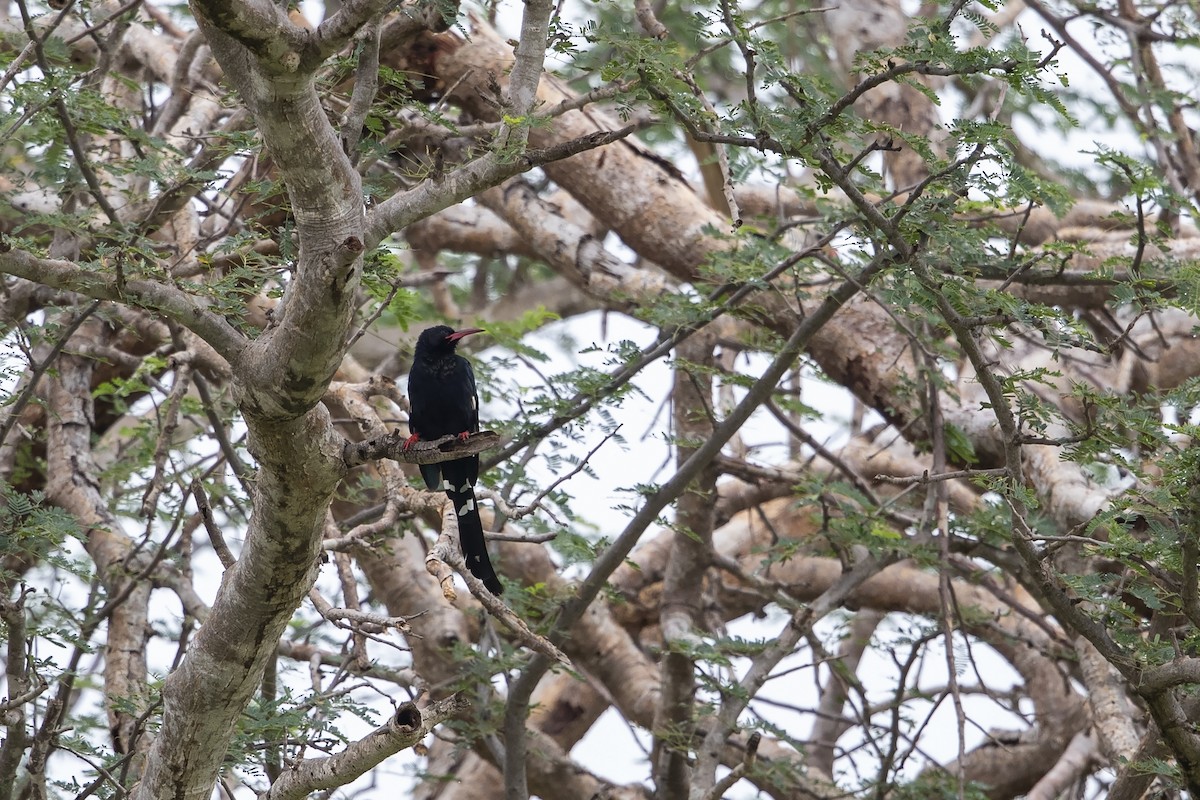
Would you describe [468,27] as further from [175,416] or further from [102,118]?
[175,416]

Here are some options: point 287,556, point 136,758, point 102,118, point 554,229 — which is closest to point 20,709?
point 136,758

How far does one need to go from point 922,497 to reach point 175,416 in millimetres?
3550

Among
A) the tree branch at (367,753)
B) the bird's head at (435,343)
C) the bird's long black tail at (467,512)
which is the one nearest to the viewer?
the tree branch at (367,753)

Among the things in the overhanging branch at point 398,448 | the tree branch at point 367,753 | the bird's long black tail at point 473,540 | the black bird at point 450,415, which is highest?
the black bird at point 450,415

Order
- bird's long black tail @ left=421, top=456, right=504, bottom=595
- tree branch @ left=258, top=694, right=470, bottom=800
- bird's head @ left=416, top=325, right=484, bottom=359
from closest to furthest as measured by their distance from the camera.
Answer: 1. tree branch @ left=258, top=694, right=470, bottom=800
2. bird's long black tail @ left=421, top=456, right=504, bottom=595
3. bird's head @ left=416, top=325, right=484, bottom=359

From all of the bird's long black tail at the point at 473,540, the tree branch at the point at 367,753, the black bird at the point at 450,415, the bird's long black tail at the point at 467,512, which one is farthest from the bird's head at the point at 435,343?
the tree branch at the point at 367,753

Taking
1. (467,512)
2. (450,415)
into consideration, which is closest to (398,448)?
(467,512)

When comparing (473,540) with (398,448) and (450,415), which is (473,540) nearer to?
(450,415)

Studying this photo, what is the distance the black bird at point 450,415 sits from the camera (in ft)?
13.6

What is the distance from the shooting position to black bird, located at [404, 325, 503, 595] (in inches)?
163

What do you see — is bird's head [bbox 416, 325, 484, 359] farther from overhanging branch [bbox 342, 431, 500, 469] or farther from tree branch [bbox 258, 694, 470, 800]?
tree branch [bbox 258, 694, 470, 800]

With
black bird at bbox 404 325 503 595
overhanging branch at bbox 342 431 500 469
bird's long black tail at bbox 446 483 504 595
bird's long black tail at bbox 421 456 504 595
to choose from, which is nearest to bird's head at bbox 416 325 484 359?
black bird at bbox 404 325 503 595

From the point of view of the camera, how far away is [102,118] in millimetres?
4164

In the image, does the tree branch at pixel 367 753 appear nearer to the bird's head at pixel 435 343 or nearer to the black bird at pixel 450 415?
the black bird at pixel 450 415
